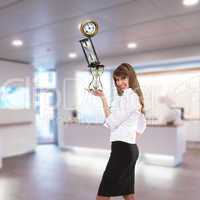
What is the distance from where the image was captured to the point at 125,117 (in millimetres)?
2121

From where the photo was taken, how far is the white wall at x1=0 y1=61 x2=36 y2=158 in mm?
7047

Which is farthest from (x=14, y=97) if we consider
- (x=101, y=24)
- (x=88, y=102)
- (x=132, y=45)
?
(x=101, y=24)

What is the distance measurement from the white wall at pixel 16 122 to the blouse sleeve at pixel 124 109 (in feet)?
17.6

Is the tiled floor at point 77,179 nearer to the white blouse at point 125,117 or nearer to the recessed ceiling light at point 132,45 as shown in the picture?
the white blouse at point 125,117


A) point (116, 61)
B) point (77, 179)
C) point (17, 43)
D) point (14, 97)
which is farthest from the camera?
point (14, 97)

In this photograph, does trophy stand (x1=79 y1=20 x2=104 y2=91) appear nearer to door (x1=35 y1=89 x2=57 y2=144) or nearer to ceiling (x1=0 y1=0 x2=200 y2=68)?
ceiling (x1=0 y1=0 x2=200 y2=68)

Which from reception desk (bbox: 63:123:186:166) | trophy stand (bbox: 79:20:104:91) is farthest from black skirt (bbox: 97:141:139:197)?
reception desk (bbox: 63:123:186:166)

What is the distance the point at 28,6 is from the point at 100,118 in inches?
189

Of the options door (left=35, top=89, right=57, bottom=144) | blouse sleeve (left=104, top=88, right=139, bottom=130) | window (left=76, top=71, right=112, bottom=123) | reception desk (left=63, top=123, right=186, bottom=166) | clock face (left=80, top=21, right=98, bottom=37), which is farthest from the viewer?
door (left=35, top=89, right=57, bottom=144)

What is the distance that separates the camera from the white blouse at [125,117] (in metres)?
2.13

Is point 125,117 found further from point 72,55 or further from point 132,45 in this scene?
point 72,55

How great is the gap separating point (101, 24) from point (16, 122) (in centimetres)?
419

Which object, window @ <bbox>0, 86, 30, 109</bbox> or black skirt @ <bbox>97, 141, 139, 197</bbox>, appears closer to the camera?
black skirt @ <bbox>97, 141, 139, 197</bbox>

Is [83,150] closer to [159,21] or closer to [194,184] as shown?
[194,184]
